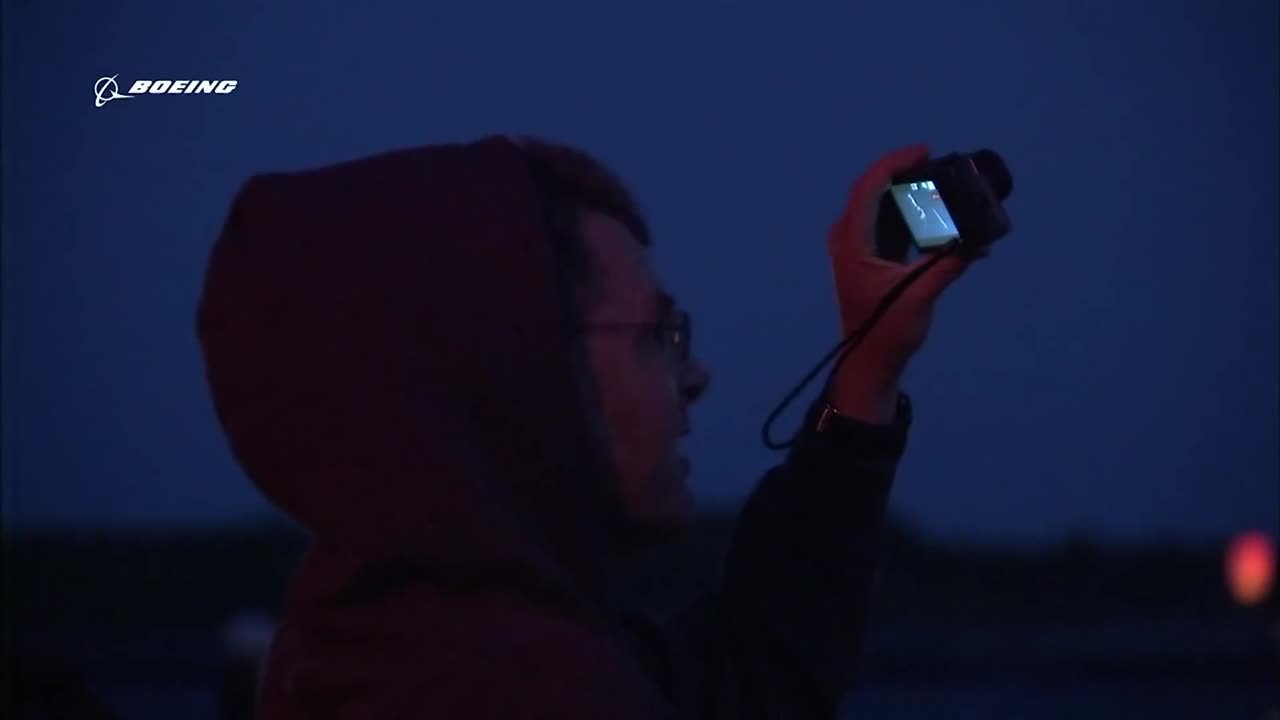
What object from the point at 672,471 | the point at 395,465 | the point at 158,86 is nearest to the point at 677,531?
the point at 672,471

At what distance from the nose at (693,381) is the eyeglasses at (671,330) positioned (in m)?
0.01

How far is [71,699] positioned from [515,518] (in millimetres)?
Answer: 2324

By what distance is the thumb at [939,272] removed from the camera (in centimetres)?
163

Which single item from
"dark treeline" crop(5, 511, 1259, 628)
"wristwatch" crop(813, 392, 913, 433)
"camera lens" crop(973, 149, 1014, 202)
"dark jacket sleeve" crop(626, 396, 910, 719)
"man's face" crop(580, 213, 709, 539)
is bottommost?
"dark treeline" crop(5, 511, 1259, 628)

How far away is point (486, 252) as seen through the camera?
1379 millimetres

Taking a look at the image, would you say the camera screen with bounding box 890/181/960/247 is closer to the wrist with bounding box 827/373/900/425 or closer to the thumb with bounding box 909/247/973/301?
the thumb with bounding box 909/247/973/301

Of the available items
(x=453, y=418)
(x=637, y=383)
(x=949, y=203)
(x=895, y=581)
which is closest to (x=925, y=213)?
(x=949, y=203)

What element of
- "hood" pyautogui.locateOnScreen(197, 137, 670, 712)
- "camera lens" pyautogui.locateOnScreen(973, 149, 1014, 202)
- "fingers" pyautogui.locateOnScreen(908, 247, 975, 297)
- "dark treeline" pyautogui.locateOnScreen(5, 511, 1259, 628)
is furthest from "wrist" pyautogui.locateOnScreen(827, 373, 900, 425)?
"dark treeline" pyautogui.locateOnScreen(5, 511, 1259, 628)

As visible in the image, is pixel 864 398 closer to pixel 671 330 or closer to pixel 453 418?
pixel 671 330

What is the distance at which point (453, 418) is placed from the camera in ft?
4.38

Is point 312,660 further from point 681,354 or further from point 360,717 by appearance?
point 681,354

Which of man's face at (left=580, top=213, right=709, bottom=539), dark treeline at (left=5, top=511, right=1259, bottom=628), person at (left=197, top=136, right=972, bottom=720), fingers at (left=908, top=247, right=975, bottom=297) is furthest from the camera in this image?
dark treeline at (left=5, top=511, right=1259, bottom=628)

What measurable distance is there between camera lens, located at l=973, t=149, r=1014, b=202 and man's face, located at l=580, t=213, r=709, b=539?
Answer: 0.36m

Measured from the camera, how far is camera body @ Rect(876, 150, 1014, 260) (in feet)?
5.27
